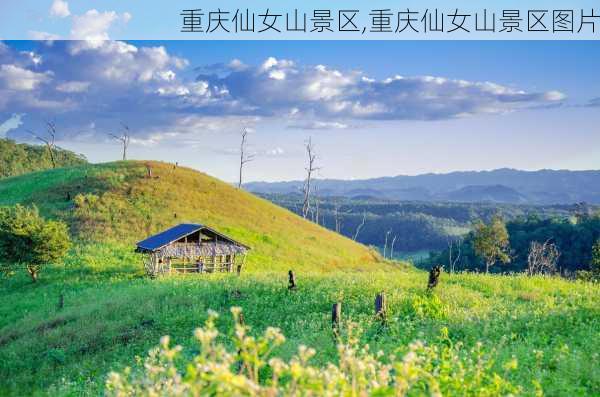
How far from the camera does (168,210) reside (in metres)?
66.2

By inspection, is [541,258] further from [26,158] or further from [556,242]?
[26,158]

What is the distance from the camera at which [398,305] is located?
802 inches

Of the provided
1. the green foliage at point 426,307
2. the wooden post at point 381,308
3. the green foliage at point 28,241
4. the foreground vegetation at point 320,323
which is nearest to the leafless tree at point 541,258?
the foreground vegetation at point 320,323

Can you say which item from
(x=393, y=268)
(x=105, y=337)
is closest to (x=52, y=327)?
(x=105, y=337)

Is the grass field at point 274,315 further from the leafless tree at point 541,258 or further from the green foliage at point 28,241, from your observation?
the leafless tree at point 541,258

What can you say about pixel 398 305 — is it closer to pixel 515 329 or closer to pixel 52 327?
pixel 515 329

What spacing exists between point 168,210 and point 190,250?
20303 mm

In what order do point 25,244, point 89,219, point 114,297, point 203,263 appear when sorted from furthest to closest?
point 89,219
point 203,263
point 25,244
point 114,297

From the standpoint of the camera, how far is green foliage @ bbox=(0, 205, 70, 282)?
140 ft

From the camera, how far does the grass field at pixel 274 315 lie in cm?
1428

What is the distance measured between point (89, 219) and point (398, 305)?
48461 mm

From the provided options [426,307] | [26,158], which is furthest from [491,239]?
[26,158]

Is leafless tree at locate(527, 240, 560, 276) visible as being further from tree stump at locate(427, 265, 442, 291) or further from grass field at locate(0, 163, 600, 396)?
tree stump at locate(427, 265, 442, 291)

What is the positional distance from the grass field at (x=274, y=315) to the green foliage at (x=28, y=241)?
7.13ft
